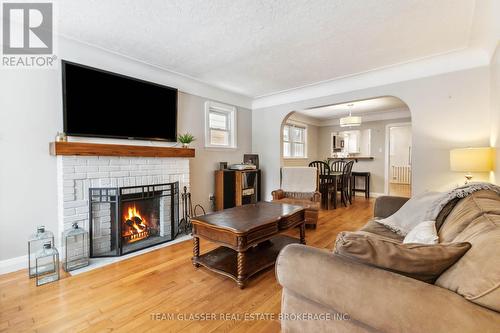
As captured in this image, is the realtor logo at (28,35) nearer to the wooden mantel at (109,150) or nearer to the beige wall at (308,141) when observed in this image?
the wooden mantel at (109,150)

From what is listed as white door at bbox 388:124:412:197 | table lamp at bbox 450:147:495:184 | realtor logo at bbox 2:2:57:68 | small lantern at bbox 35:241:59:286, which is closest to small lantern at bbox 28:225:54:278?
small lantern at bbox 35:241:59:286

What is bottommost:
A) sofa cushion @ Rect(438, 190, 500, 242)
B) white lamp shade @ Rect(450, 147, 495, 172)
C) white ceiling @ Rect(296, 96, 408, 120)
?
sofa cushion @ Rect(438, 190, 500, 242)

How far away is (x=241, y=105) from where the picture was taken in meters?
4.76

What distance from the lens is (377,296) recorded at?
88 centimetres

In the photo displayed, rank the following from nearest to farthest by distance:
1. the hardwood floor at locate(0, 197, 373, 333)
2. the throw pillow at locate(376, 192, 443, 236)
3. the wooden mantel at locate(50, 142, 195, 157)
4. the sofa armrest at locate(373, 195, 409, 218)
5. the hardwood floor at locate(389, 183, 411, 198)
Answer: the hardwood floor at locate(0, 197, 373, 333) → the throw pillow at locate(376, 192, 443, 236) → the wooden mantel at locate(50, 142, 195, 157) → the sofa armrest at locate(373, 195, 409, 218) → the hardwood floor at locate(389, 183, 411, 198)

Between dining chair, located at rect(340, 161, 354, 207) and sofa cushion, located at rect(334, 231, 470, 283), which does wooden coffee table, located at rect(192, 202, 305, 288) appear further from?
dining chair, located at rect(340, 161, 354, 207)

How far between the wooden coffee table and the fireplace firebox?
39.3 inches

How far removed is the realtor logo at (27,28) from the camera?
2.08 meters

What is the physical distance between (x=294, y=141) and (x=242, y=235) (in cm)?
530

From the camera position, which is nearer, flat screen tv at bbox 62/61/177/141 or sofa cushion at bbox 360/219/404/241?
sofa cushion at bbox 360/219/404/241

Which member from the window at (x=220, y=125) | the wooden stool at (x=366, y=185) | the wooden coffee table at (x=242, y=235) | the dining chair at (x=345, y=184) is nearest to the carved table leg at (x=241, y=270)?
the wooden coffee table at (x=242, y=235)

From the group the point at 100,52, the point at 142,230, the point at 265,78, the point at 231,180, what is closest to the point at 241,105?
the point at 265,78

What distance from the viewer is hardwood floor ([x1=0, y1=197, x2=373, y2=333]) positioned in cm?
154

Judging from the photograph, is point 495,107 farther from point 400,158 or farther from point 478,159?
point 400,158
